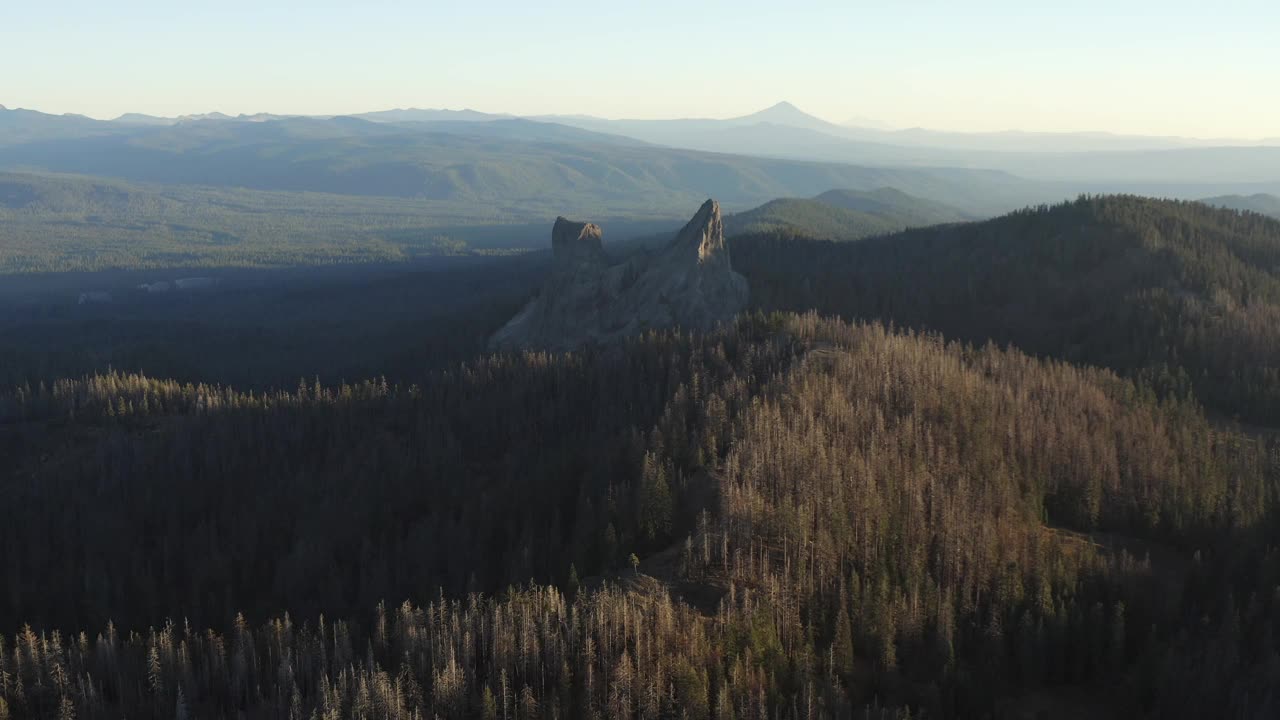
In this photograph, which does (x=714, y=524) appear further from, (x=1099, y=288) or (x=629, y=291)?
(x=1099, y=288)

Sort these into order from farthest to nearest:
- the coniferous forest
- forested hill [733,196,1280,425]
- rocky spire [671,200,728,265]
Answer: rocky spire [671,200,728,265] < forested hill [733,196,1280,425] < the coniferous forest

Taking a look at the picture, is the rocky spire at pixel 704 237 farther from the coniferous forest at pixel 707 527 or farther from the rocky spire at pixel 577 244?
the coniferous forest at pixel 707 527

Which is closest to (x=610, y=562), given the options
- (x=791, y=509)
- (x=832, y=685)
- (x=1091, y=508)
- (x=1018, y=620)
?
(x=791, y=509)

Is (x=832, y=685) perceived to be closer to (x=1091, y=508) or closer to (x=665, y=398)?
(x=1091, y=508)

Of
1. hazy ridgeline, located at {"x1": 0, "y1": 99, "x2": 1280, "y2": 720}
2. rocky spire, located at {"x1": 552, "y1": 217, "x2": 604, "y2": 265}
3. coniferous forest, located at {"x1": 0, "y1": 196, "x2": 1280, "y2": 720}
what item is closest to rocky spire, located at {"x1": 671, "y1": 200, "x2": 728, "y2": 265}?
hazy ridgeline, located at {"x1": 0, "y1": 99, "x2": 1280, "y2": 720}

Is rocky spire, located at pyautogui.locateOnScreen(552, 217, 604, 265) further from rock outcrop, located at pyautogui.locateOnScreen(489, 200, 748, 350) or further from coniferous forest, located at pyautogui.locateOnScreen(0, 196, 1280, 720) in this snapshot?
coniferous forest, located at pyautogui.locateOnScreen(0, 196, 1280, 720)
